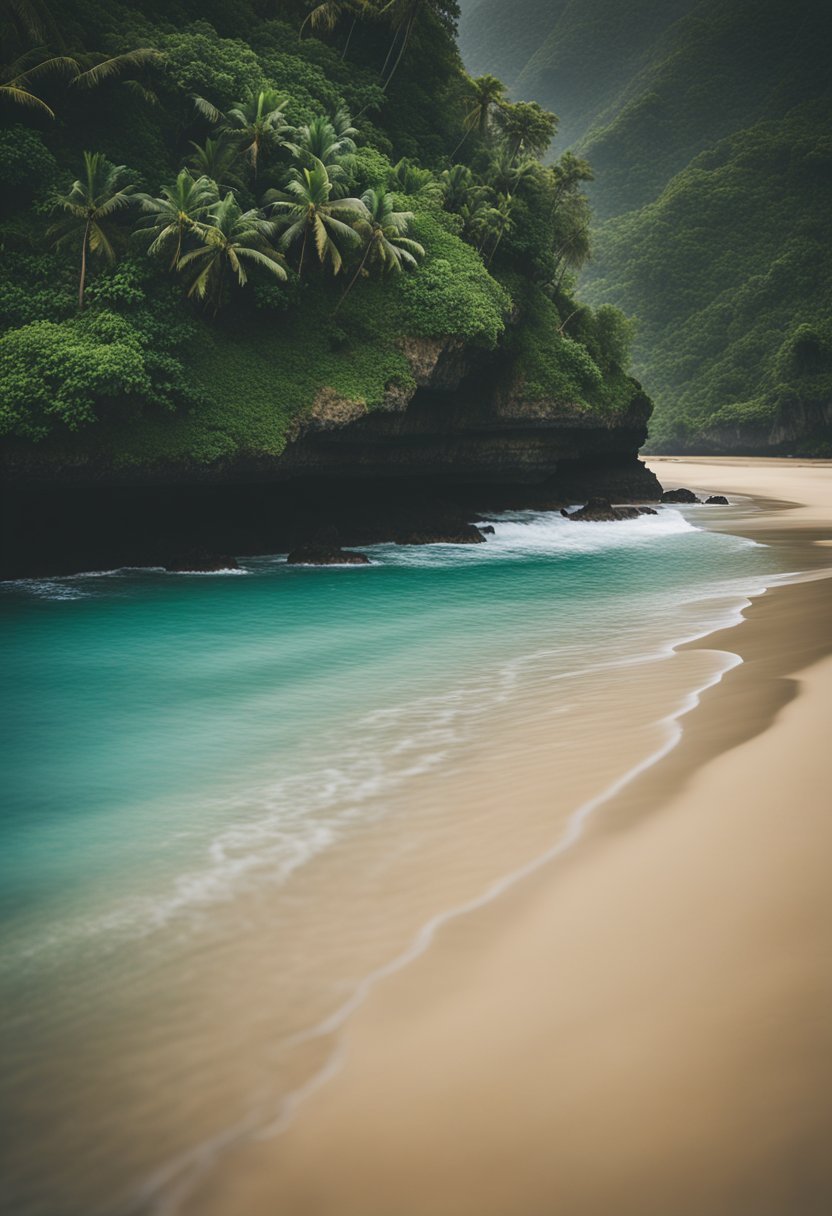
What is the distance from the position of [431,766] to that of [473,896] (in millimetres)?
2285

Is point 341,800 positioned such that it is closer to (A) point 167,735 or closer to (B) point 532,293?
(A) point 167,735

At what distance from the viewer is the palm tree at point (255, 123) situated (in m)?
20.6

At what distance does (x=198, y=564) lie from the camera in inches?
742

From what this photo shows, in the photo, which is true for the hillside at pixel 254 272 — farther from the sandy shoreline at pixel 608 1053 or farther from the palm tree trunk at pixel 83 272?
the sandy shoreline at pixel 608 1053

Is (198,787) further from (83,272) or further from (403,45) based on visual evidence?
(403,45)

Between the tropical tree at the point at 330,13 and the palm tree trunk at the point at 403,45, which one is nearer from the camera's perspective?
the tropical tree at the point at 330,13

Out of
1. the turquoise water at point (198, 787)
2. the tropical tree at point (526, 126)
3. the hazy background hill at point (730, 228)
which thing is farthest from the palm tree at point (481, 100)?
the hazy background hill at point (730, 228)

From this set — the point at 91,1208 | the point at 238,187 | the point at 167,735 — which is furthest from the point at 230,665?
the point at 238,187

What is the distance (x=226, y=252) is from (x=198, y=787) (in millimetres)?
15215

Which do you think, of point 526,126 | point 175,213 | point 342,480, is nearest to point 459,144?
point 526,126

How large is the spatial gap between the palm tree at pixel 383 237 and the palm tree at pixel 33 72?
286 inches

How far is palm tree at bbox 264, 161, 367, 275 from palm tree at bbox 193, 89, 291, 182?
1.12 m

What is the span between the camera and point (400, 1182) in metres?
2.54

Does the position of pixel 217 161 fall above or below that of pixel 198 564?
above
